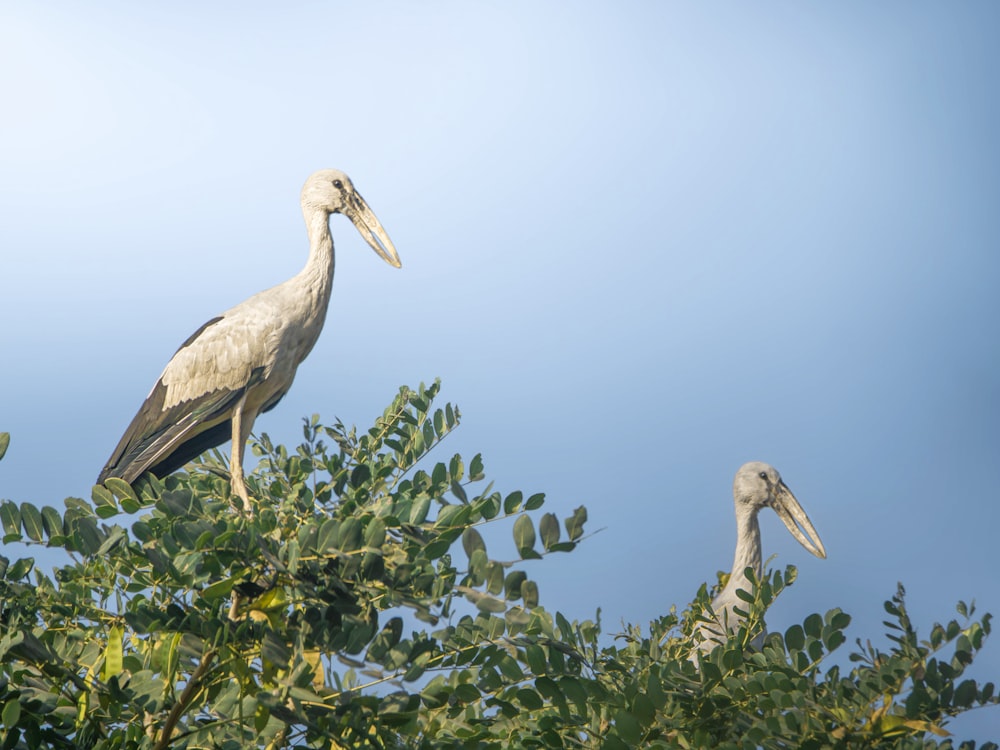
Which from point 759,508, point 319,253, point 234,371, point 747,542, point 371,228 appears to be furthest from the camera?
point 759,508

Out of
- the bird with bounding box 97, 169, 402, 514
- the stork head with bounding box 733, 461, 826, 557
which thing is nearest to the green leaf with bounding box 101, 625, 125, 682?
the bird with bounding box 97, 169, 402, 514

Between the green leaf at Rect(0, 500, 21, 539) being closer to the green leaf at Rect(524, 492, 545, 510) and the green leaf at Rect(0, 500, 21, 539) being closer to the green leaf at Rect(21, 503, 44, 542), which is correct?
the green leaf at Rect(21, 503, 44, 542)

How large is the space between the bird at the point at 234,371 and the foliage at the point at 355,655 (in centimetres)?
203

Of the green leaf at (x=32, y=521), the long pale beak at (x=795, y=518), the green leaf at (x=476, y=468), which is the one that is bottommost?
the green leaf at (x=32, y=521)

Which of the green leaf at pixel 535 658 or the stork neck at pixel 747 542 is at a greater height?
the stork neck at pixel 747 542

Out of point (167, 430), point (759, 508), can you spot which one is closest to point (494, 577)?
point (167, 430)

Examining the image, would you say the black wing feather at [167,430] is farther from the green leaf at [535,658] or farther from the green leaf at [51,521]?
the green leaf at [535,658]

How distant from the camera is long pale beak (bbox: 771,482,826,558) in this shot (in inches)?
265

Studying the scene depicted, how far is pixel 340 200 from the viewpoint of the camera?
5395 millimetres

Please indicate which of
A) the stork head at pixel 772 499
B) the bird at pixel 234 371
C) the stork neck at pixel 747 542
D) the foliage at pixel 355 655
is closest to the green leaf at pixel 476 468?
the foliage at pixel 355 655

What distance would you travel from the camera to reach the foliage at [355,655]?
2393mm

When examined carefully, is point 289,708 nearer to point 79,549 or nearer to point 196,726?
point 196,726

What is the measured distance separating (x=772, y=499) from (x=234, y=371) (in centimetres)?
334

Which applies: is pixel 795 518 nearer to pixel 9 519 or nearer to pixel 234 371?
pixel 234 371
